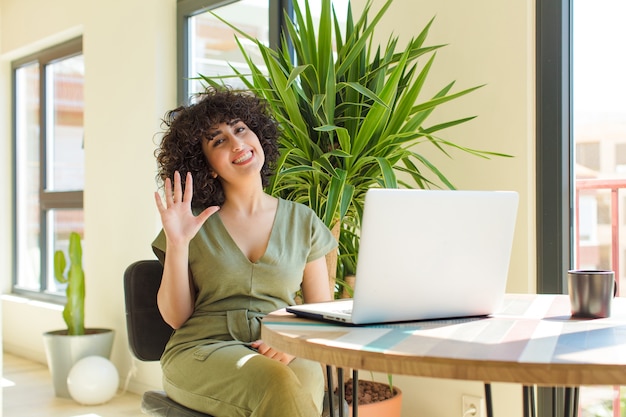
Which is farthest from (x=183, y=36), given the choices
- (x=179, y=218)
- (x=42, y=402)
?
(x=179, y=218)

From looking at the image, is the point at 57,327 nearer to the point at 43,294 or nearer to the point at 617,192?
the point at 43,294

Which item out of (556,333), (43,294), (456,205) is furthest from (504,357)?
(43,294)

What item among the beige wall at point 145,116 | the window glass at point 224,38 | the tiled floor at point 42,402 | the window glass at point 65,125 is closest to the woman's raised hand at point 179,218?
the beige wall at point 145,116

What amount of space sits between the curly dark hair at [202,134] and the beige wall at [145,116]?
0.88 meters

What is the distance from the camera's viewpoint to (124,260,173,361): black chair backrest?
7.01 feet

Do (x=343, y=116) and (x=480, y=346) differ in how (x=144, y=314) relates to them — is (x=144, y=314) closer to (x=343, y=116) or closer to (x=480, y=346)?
(x=343, y=116)

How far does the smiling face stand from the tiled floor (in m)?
2.33

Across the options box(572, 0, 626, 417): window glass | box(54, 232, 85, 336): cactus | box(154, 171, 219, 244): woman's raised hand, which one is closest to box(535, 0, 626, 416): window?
box(572, 0, 626, 417): window glass

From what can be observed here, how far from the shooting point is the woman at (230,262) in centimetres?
176

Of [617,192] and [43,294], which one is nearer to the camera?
[617,192]

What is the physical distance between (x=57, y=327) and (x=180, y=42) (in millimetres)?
2243

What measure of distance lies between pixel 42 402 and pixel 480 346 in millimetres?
3717

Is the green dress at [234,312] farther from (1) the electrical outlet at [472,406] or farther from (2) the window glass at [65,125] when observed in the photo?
(2) the window glass at [65,125]

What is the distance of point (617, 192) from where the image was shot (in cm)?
264
